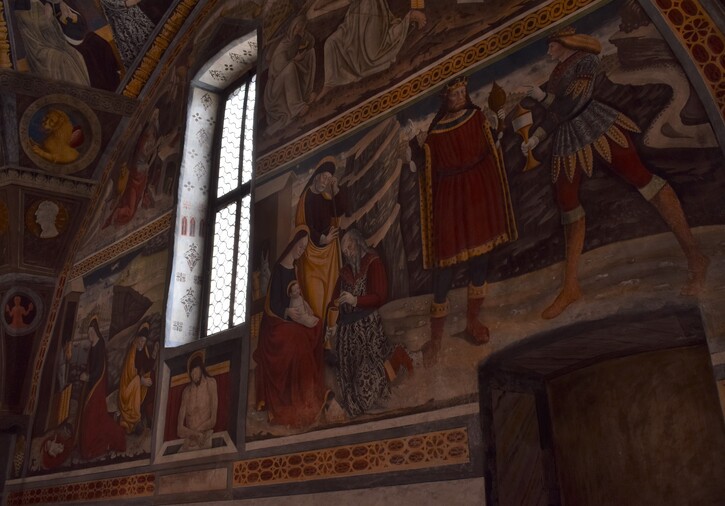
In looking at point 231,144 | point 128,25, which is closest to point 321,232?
point 231,144

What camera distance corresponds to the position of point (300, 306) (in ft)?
22.8

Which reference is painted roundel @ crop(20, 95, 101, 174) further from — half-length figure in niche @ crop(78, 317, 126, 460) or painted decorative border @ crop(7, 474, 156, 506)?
painted decorative border @ crop(7, 474, 156, 506)

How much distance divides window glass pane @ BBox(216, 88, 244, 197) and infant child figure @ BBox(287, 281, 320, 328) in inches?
97.3

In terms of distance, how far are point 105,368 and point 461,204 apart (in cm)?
519

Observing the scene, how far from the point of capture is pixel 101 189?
35.8ft

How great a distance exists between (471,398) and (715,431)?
148 centimetres

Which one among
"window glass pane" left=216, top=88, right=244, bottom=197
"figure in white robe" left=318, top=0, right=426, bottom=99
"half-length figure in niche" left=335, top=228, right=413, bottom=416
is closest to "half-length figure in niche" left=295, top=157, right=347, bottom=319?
"half-length figure in niche" left=335, top=228, right=413, bottom=416

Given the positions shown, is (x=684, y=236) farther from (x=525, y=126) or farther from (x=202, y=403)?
(x=202, y=403)

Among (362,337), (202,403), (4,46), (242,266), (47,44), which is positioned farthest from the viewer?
(47,44)

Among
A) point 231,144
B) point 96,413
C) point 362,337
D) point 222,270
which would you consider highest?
point 231,144

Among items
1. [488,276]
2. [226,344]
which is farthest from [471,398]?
[226,344]

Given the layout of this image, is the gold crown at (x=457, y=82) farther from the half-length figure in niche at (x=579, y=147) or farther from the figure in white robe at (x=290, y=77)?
the figure in white robe at (x=290, y=77)

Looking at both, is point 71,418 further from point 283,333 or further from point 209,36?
point 209,36

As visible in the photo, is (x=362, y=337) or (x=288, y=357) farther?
(x=288, y=357)
